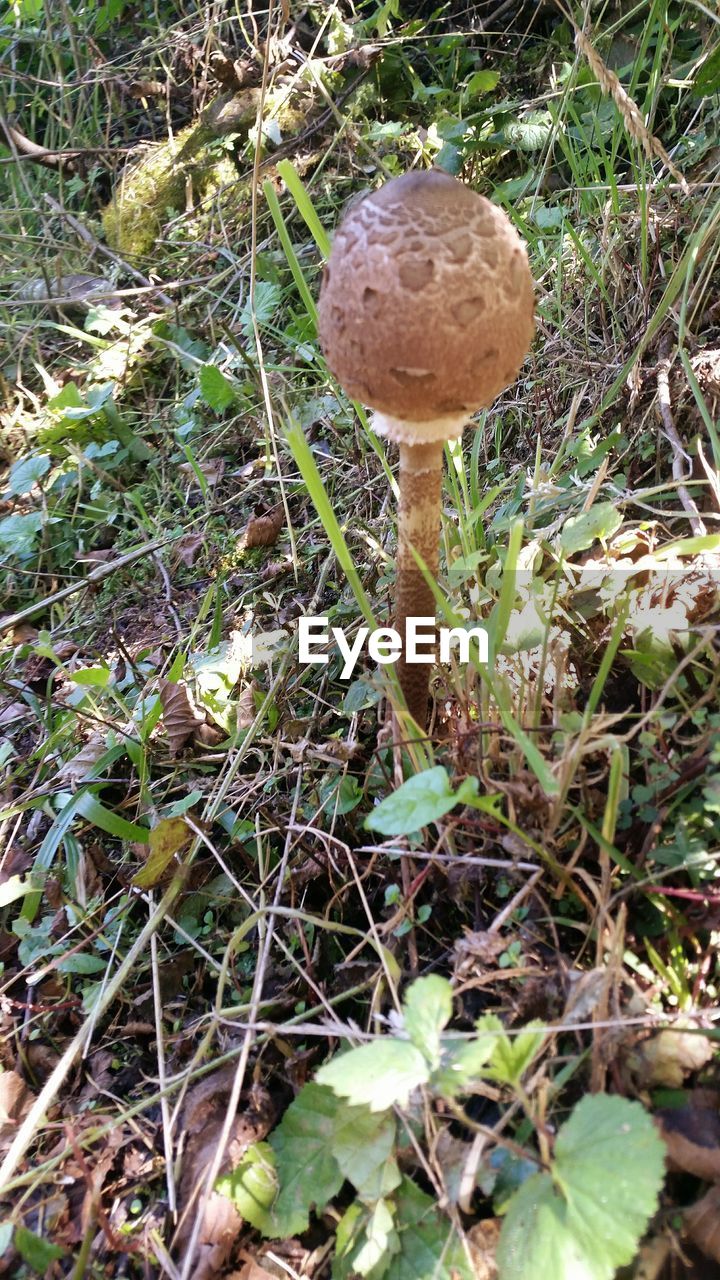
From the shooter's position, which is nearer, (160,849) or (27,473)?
(160,849)

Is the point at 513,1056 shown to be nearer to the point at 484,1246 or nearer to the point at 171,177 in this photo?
the point at 484,1246

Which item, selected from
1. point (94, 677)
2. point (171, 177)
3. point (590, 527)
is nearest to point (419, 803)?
point (590, 527)

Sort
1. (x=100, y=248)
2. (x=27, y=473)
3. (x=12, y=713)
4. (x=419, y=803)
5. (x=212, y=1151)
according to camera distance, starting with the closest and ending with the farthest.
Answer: (x=419, y=803) < (x=212, y=1151) < (x=12, y=713) < (x=27, y=473) < (x=100, y=248)

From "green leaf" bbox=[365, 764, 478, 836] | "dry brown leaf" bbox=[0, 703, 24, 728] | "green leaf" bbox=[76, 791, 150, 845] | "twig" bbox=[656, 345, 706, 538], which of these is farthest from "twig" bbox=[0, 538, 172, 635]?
"green leaf" bbox=[365, 764, 478, 836]

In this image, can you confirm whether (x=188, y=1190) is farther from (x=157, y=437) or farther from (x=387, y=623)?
(x=157, y=437)

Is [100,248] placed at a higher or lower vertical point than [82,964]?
higher

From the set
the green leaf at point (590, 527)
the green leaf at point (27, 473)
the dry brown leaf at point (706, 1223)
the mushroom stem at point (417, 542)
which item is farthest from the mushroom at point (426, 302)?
the green leaf at point (27, 473)

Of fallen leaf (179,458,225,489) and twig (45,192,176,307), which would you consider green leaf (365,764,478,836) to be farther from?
twig (45,192,176,307)
